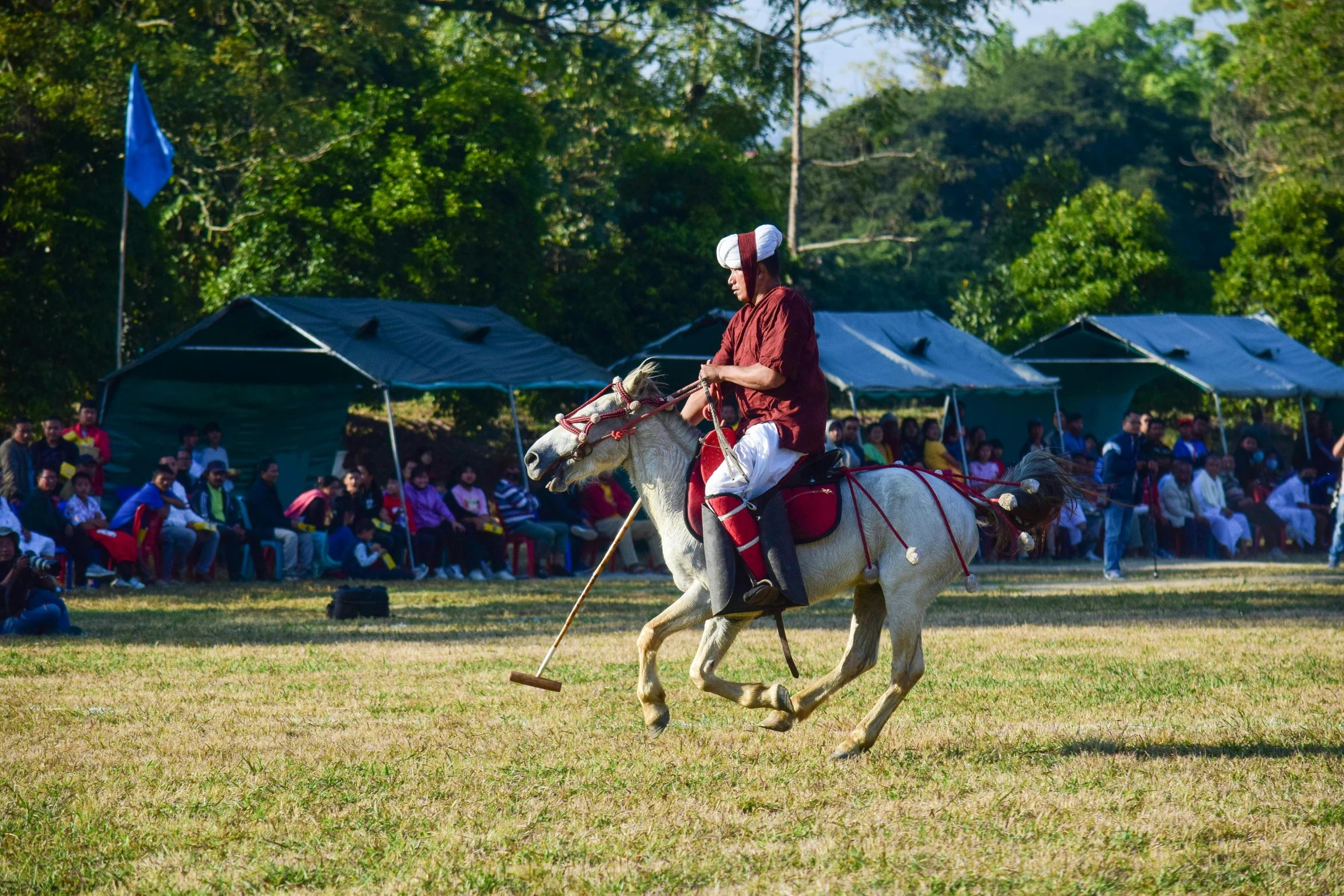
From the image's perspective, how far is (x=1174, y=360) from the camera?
25719 millimetres

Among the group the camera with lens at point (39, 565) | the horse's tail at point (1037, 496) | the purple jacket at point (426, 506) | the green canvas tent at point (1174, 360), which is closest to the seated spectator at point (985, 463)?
the green canvas tent at point (1174, 360)

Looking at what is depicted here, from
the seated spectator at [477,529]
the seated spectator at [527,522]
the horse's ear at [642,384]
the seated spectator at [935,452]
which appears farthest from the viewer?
the seated spectator at [935,452]

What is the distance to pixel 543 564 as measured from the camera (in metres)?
19.2

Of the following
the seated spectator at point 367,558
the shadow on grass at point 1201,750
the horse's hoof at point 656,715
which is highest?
the seated spectator at point 367,558

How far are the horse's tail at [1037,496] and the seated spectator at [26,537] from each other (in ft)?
33.1

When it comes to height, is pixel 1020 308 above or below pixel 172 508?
above

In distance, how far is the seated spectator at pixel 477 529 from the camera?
18.7m

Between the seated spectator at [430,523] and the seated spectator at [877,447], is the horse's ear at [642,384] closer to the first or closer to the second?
the seated spectator at [430,523]

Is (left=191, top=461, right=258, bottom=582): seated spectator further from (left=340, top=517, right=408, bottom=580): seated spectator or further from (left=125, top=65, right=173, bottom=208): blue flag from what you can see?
(left=125, top=65, right=173, bottom=208): blue flag

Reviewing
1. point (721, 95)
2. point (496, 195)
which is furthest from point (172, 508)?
point (721, 95)

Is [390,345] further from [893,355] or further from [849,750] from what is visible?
[849,750]

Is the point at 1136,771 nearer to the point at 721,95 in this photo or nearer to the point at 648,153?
the point at 648,153

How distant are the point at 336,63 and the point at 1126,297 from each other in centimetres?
1945

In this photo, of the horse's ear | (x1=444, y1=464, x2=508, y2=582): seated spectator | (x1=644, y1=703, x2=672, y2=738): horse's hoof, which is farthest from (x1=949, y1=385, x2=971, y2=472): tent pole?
(x1=644, y1=703, x2=672, y2=738): horse's hoof
